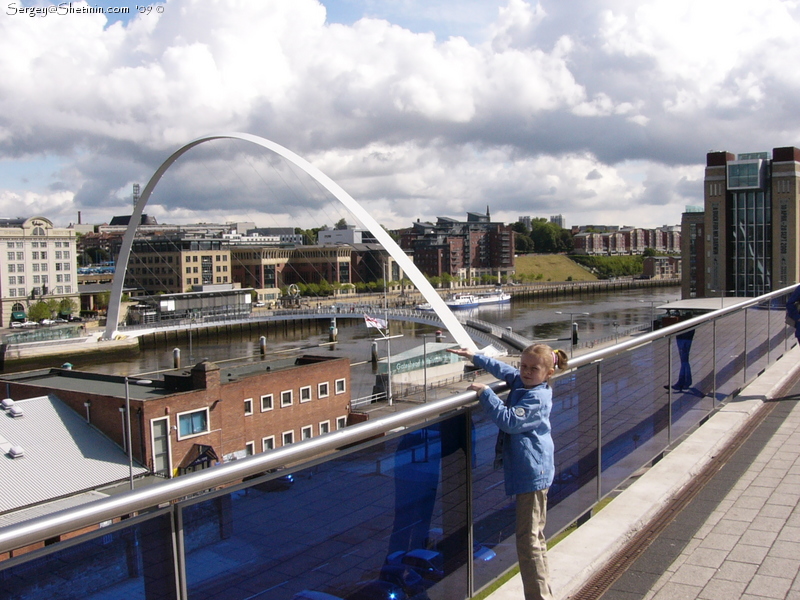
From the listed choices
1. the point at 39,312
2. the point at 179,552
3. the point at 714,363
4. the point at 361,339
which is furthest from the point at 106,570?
the point at 39,312

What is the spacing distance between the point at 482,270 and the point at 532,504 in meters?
109

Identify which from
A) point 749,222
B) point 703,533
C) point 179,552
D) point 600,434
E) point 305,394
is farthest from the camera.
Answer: point 749,222

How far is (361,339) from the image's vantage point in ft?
167

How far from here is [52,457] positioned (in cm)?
1401

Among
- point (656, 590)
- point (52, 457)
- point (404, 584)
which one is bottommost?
point (52, 457)

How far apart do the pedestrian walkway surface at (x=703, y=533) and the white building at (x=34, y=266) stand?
61.8m

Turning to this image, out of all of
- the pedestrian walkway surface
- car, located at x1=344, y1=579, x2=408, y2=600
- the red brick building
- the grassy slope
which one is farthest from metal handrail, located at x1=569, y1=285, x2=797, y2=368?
the grassy slope

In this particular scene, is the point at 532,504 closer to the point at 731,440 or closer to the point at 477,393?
the point at 477,393

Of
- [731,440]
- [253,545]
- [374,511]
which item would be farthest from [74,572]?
[731,440]

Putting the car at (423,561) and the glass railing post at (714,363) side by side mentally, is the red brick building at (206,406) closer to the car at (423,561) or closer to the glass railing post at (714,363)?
the glass railing post at (714,363)

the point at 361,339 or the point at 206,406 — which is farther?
the point at 361,339

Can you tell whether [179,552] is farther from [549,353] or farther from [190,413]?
[190,413]

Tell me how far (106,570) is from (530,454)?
113cm

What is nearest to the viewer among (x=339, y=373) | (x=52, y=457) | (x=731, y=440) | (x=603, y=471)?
(x=603, y=471)
